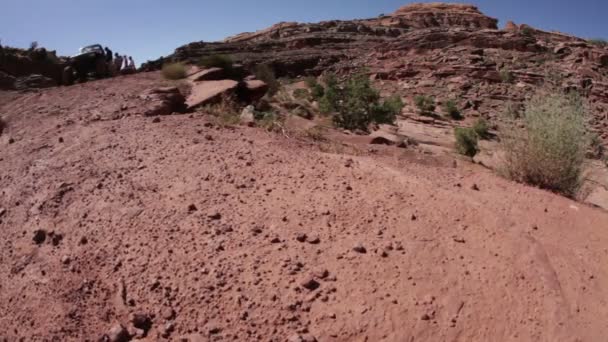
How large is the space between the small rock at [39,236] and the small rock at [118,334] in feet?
4.87

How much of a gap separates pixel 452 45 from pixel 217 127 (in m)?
27.0

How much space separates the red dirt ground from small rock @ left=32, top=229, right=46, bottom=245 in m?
0.05

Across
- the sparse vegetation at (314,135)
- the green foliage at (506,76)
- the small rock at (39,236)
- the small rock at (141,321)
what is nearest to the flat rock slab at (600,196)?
the sparse vegetation at (314,135)

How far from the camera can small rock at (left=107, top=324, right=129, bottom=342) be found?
2.65m

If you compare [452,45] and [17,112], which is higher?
[452,45]

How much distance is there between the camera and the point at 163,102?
6891mm

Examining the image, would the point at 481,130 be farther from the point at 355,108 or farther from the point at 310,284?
the point at 310,284

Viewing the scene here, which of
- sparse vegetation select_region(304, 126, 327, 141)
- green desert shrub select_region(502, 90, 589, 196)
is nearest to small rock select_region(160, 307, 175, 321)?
sparse vegetation select_region(304, 126, 327, 141)

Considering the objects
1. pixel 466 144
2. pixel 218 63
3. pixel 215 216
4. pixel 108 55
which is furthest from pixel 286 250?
pixel 108 55

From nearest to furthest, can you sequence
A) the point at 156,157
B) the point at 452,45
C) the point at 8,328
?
the point at 8,328, the point at 156,157, the point at 452,45

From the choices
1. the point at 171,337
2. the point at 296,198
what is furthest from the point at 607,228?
the point at 171,337

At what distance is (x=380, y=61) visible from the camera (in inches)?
1235

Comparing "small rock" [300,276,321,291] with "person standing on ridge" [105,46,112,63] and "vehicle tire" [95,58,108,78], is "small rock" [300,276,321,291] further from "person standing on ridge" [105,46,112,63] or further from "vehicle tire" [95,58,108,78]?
"person standing on ridge" [105,46,112,63]

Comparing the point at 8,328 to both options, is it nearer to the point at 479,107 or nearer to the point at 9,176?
the point at 9,176
